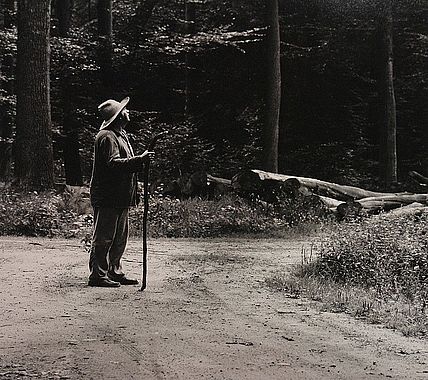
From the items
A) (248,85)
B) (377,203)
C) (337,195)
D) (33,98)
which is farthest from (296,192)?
(248,85)

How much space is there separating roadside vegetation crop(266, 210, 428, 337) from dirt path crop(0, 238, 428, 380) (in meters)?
0.38

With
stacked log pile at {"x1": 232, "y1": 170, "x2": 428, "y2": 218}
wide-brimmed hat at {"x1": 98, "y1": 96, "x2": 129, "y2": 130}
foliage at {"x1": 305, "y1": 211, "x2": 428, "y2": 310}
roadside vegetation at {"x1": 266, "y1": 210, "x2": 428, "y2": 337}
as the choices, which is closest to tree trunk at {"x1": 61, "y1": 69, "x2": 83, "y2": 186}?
stacked log pile at {"x1": 232, "y1": 170, "x2": 428, "y2": 218}

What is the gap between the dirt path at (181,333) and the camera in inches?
241

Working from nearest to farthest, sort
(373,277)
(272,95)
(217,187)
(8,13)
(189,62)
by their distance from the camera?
(373,277) < (217,187) < (272,95) < (8,13) < (189,62)

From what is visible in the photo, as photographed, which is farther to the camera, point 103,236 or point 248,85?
point 248,85

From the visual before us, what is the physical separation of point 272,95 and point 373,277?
51.2 ft

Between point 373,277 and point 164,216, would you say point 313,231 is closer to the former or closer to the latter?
point 164,216

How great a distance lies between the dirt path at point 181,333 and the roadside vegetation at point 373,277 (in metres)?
0.38

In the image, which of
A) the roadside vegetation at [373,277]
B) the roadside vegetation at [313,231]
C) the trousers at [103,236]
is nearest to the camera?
the roadside vegetation at [373,277]

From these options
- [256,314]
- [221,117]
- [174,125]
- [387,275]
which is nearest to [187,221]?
[387,275]

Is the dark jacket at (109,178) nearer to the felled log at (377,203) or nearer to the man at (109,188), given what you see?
the man at (109,188)

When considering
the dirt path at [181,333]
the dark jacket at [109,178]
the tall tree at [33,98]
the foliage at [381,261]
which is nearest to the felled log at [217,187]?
the tall tree at [33,98]

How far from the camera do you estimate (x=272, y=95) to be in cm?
2575

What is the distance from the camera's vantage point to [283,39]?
34781 millimetres
